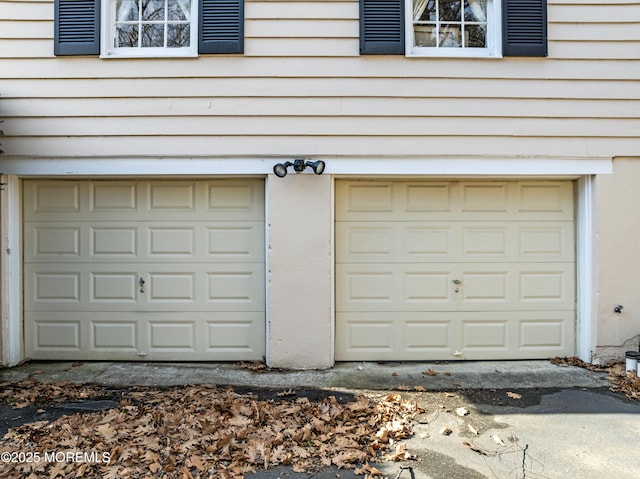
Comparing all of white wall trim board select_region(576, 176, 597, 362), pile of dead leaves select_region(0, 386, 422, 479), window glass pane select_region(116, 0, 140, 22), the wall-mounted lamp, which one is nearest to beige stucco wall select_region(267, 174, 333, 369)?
the wall-mounted lamp

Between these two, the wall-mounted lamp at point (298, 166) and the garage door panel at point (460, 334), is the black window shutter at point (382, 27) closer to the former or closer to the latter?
the wall-mounted lamp at point (298, 166)

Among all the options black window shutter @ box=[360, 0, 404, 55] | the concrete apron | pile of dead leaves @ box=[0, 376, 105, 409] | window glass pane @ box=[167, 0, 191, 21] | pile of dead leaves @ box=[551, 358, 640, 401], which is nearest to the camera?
the concrete apron

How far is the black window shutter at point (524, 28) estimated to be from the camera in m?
4.92

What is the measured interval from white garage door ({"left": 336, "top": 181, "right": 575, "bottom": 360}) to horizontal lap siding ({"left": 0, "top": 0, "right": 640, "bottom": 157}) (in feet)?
1.97

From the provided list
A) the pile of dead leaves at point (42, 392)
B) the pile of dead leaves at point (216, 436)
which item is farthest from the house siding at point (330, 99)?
the pile of dead leaves at point (42, 392)

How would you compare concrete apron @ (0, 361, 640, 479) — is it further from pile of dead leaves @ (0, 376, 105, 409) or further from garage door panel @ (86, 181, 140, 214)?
garage door panel @ (86, 181, 140, 214)

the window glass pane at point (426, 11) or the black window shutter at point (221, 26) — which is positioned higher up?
the window glass pane at point (426, 11)

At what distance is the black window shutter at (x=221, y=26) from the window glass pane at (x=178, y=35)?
0.82ft

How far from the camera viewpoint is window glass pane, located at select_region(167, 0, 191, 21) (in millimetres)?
5129

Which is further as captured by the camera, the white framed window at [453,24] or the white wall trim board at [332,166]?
the white framed window at [453,24]

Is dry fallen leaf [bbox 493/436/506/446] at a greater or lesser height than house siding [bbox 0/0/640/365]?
lesser

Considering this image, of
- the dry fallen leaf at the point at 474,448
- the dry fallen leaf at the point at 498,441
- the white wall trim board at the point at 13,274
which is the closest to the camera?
the dry fallen leaf at the point at 474,448

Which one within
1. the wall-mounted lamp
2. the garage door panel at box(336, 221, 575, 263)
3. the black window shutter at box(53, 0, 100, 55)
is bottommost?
the garage door panel at box(336, 221, 575, 263)

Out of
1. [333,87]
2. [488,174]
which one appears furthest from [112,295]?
[488,174]
